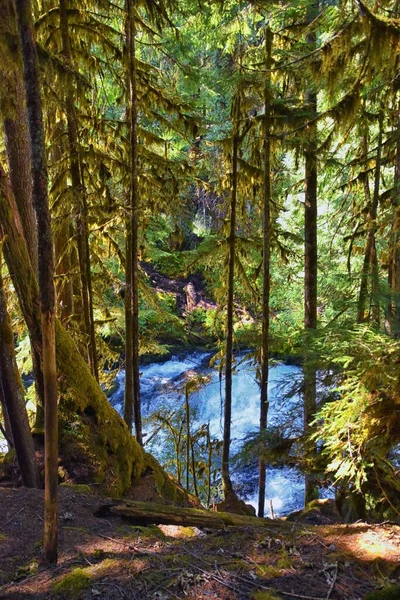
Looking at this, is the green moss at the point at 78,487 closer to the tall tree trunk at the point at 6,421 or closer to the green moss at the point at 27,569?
the tall tree trunk at the point at 6,421

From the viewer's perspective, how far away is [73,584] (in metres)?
2.66

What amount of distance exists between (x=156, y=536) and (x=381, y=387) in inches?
98.4

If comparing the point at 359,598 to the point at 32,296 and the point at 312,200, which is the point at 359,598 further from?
the point at 312,200

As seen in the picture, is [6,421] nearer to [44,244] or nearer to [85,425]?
[85,425]

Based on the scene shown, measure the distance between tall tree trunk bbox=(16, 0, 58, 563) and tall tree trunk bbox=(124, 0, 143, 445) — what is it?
12.8ft

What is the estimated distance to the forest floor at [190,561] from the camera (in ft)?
8.58

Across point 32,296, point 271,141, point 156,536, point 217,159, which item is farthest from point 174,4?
point 156,536

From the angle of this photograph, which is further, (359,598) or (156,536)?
(156,536)

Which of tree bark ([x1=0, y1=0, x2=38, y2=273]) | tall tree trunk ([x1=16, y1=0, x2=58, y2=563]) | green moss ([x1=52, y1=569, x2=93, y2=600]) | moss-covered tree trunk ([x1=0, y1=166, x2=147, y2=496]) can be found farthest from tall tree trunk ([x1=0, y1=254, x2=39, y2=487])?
green moss ([x1=52, y1=569, x2=93, y2=600])

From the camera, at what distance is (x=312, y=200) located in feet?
26.8

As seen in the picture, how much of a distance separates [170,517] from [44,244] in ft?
10.6

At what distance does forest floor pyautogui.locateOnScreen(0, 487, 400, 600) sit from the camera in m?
2.62

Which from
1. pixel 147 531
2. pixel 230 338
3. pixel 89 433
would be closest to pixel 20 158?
pixel 89 433

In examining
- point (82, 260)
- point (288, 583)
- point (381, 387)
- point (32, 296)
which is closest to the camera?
point (288, 583)
